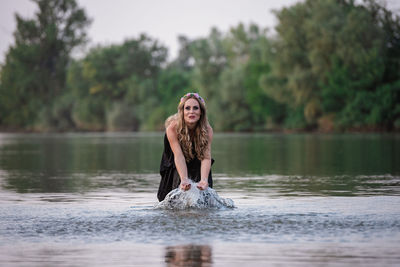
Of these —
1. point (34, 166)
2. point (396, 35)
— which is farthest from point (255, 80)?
point (34, 166)

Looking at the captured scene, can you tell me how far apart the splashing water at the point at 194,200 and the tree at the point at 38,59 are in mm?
105895

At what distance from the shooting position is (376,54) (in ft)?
211

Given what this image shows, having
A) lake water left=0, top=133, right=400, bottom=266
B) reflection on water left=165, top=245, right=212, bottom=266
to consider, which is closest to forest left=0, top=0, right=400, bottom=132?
lake water left=0, top=133, right=400, bottom=266

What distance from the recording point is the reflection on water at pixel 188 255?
603 cm

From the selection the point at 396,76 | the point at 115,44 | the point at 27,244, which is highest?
the point at 115,44

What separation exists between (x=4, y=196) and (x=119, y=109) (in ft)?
313

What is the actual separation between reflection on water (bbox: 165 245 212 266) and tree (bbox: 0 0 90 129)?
10885cm

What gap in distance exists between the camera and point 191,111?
10000 millimetres

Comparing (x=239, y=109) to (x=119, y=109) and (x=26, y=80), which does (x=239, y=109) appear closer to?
(x=119, y=109)

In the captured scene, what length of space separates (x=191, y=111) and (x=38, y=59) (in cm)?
11142

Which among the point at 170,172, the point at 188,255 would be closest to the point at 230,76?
the point at 170,172

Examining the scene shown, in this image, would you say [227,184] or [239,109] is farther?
[239,109]

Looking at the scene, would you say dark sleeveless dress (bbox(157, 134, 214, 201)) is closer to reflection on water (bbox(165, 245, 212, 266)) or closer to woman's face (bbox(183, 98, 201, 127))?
woman's face (bbox(183, 98, 201, 127))

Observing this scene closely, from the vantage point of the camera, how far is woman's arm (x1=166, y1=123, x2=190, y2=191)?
9.80 m
